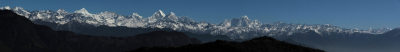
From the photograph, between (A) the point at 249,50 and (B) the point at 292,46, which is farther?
(B) the point at 292,46

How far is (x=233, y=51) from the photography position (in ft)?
261

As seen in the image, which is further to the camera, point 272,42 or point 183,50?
point 272,42

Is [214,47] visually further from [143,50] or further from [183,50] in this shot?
[143,50]

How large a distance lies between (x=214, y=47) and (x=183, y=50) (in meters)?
4.47

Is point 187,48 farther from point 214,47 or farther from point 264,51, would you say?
point 264,51

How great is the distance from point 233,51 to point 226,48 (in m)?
1.35

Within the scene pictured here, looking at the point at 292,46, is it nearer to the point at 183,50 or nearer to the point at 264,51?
the point at 264,51

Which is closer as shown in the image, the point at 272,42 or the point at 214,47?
the point at 214,47

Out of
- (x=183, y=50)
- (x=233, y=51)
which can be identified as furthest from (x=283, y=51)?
(x=183, y=50)

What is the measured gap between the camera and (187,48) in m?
82.9

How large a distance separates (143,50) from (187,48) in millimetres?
6661

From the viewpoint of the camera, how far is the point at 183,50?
271 ft

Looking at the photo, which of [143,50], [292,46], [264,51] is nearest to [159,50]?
[143,50]

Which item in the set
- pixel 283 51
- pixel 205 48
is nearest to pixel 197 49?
pixel 205 48
